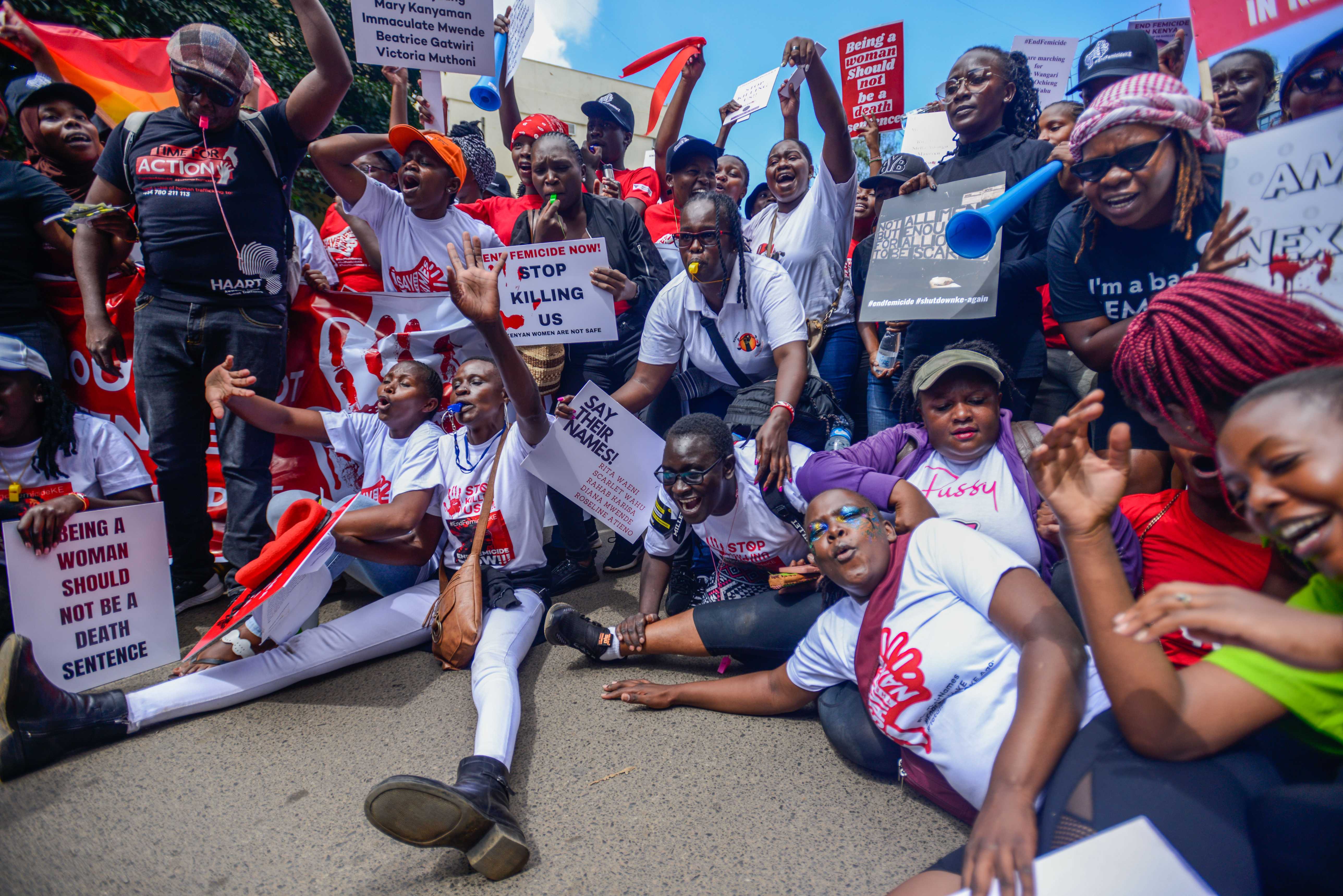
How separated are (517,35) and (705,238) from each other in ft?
9.32

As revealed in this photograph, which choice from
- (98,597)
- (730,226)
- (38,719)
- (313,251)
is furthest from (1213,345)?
(313,251)

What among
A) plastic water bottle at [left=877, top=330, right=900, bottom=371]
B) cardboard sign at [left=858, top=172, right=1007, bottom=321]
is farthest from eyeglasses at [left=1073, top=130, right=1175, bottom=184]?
plastic water bottle at [left=877, top=330, right=900, bottom=371]

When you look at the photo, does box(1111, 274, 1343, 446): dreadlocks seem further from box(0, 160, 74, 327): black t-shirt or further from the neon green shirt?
box(0, 160, 74, 327): black t-shirt

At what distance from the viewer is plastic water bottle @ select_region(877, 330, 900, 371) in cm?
387

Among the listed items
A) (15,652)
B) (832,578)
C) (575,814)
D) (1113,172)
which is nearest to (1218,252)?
(1113,172)

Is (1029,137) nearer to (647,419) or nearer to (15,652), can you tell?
(647,419)

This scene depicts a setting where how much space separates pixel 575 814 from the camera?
2301 millimetres

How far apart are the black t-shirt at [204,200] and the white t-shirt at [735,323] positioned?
195 cm

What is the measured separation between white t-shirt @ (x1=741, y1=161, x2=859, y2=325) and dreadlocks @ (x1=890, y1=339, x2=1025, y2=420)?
0.88 m

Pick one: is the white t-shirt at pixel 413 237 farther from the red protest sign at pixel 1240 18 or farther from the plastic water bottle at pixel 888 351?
the red protest sign at pixel 1240 18

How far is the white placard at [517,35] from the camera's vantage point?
5109 mm

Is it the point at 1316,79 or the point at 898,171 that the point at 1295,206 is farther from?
the point at 898,171

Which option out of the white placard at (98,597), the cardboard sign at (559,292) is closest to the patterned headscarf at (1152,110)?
the cardboard sign at (559,292)

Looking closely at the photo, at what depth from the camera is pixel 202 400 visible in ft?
12.4
